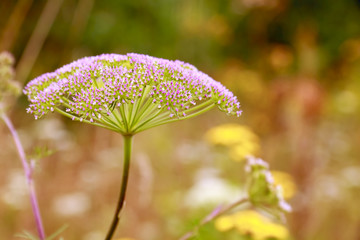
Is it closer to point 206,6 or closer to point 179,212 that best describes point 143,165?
point 179,212

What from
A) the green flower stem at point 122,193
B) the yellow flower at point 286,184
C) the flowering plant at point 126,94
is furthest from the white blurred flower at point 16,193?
the green flower stem at point 122,193

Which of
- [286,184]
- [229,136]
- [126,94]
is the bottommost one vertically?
[126,94]

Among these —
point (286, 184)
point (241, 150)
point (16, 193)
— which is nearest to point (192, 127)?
point (241, 150)

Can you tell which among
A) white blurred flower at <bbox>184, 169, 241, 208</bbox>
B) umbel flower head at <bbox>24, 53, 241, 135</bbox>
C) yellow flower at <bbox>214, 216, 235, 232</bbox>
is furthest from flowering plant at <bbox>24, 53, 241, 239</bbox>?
white blurred flower at <bbox>184, 169, 241, 208</bbox>

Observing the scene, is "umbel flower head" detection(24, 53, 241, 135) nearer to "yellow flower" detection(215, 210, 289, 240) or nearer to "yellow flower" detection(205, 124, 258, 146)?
"yellow flower" detection(215, 210, 289, 240)

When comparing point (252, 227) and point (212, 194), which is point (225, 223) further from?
point (212, 194)

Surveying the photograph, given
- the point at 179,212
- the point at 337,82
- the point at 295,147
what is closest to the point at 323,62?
the point at 337,82

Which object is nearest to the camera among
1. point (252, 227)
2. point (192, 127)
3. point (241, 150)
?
point (252, 227)
